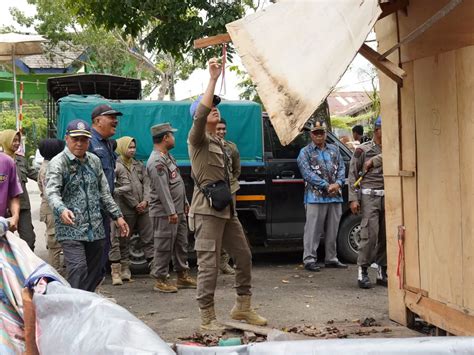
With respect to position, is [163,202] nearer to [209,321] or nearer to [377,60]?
[209,321]

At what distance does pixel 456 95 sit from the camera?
4.27m

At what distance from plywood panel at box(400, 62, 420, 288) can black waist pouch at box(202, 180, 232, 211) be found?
4.70 ft

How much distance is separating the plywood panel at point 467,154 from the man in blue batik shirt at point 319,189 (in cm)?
427

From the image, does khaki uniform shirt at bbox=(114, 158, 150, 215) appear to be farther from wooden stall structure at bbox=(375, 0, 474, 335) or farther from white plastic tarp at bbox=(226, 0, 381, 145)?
white plastic tarp at bbox=(226, 0, 381, 145)

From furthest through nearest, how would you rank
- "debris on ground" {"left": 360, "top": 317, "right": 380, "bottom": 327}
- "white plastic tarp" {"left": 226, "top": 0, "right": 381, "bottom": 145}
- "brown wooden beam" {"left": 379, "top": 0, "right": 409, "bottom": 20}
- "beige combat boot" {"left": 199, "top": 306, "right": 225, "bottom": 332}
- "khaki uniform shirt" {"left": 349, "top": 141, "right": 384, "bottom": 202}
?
"khaki uniform shirt" {"left": 349, "top": 141, "right": 384, "bottom": 202} → "debris on ground" {"left": 360, "top": 317, "right": 380, "bottom": 327} → "beige combat boot" {"left": 199, "top": 306, "right": 225, "bottom": 332} → "brown wooden beam" {"left": 379, "top": 0, "right": 409, "bottom": 20} → "white plastic tarp" {"left": 226, "top": 0, "right": 381, "bottom": 145}

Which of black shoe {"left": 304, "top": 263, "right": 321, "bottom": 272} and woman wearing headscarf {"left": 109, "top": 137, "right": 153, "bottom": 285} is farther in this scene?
black shoe {"left": 304, "top": 263, "right": 321, "bottom": 272}

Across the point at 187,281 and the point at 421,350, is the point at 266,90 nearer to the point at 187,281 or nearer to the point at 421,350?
the point at 421,350

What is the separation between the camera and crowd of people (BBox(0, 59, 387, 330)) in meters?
5.37

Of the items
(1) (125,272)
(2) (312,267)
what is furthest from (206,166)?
(2) (312,267)

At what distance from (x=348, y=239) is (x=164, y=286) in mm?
2917

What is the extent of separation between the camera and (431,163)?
4684mm

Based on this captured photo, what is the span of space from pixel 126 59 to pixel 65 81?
55.7ft

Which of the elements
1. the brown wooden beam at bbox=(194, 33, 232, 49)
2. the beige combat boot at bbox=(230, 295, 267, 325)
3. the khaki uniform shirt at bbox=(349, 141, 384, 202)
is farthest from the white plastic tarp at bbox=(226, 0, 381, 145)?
the khaki uniform shirt at bbox=(349, 141, 384, 202)

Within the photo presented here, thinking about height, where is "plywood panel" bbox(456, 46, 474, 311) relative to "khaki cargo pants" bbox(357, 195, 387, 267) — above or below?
above
